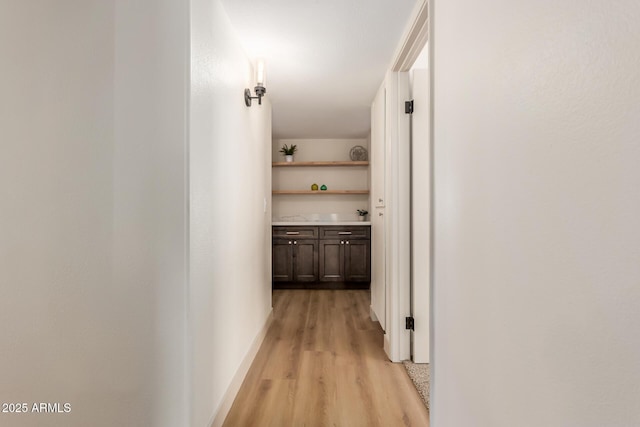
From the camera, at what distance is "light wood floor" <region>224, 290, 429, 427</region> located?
1.83 metres

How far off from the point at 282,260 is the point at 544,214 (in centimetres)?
442

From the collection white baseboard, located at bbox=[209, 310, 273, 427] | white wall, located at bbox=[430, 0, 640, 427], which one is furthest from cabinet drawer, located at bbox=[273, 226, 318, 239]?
white wall, located at bbox=[430, 0, 640, 427]

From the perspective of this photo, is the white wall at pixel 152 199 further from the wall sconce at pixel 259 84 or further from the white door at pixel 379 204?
the white door at pixel 379 204

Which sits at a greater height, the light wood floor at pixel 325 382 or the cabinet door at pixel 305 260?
the cabinet door at pixel 305 260

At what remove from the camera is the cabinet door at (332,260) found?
5.01 m

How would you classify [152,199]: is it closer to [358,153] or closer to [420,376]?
[420,376]

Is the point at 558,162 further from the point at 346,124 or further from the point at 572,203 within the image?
the point at 346,124

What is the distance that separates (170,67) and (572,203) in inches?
55.6

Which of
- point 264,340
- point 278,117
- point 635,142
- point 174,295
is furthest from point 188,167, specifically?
point 278,117

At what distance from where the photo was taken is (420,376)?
7.43 feet

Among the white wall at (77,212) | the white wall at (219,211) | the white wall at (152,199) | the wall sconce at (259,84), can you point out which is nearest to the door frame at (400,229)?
the wall sconce at (259,84)

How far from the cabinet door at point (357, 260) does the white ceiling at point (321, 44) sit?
1.99 meters

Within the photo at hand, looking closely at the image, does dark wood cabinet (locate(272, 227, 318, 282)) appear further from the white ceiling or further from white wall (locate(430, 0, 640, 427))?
white wall (locate(430, 0, 640, 427))

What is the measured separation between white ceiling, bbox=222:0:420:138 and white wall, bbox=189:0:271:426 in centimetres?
18
